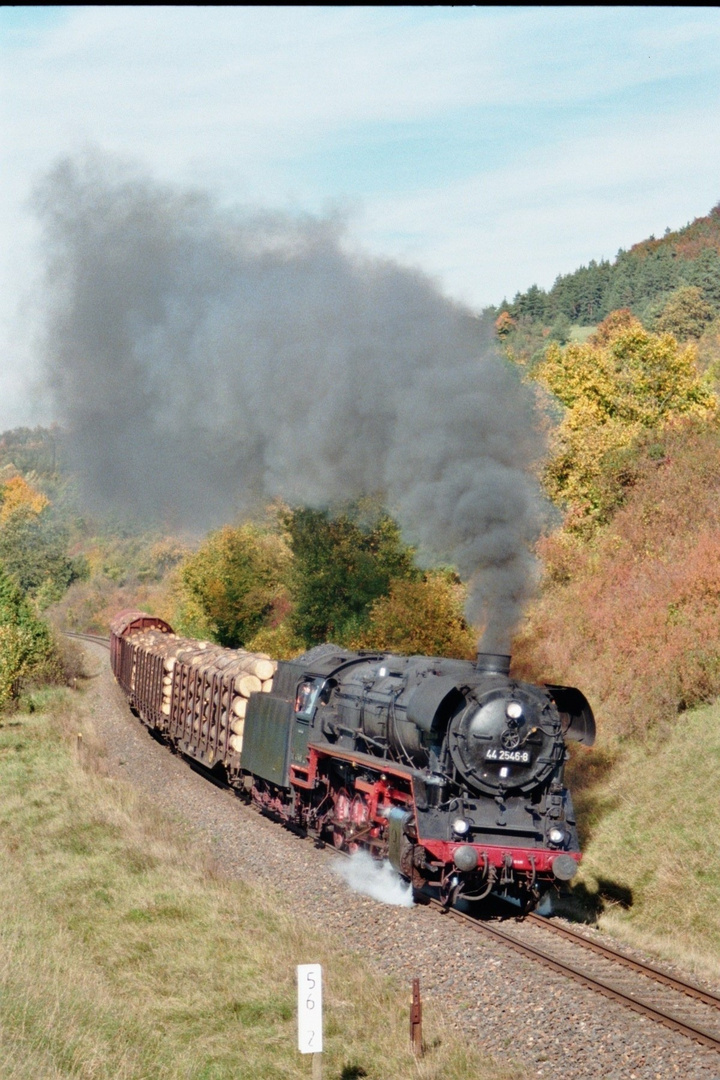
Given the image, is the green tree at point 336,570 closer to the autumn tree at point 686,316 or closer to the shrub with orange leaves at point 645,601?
the shrub with orange leaves at point 645,601

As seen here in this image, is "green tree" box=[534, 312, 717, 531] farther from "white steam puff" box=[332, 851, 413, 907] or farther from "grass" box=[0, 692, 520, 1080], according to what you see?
"grass" box=[0, 692, 520, 1080]

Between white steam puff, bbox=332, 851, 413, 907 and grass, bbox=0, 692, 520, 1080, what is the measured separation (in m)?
1.34

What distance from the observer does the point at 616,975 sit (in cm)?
1041

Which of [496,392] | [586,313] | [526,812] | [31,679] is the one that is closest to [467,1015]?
[526,812]

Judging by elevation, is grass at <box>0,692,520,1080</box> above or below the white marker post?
below

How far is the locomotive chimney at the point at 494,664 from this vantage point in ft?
41.1

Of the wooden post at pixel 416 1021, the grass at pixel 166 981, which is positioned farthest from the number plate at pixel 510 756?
the wooden post at pixel 416 1021

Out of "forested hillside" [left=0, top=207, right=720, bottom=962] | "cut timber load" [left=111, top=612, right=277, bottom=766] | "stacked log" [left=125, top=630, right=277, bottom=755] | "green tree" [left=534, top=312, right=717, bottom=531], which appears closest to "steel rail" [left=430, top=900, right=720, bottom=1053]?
"forested hillside" [left=0, top=207, right=720, bottom=962]

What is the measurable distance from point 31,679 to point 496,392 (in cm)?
2785

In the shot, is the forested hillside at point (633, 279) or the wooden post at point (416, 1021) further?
the forested hillside at point (633, 279)

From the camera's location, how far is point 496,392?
15.0m

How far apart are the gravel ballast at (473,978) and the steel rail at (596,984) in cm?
10

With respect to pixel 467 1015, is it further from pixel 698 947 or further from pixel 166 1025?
pixel 698 947

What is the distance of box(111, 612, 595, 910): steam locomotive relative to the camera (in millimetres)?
12117
